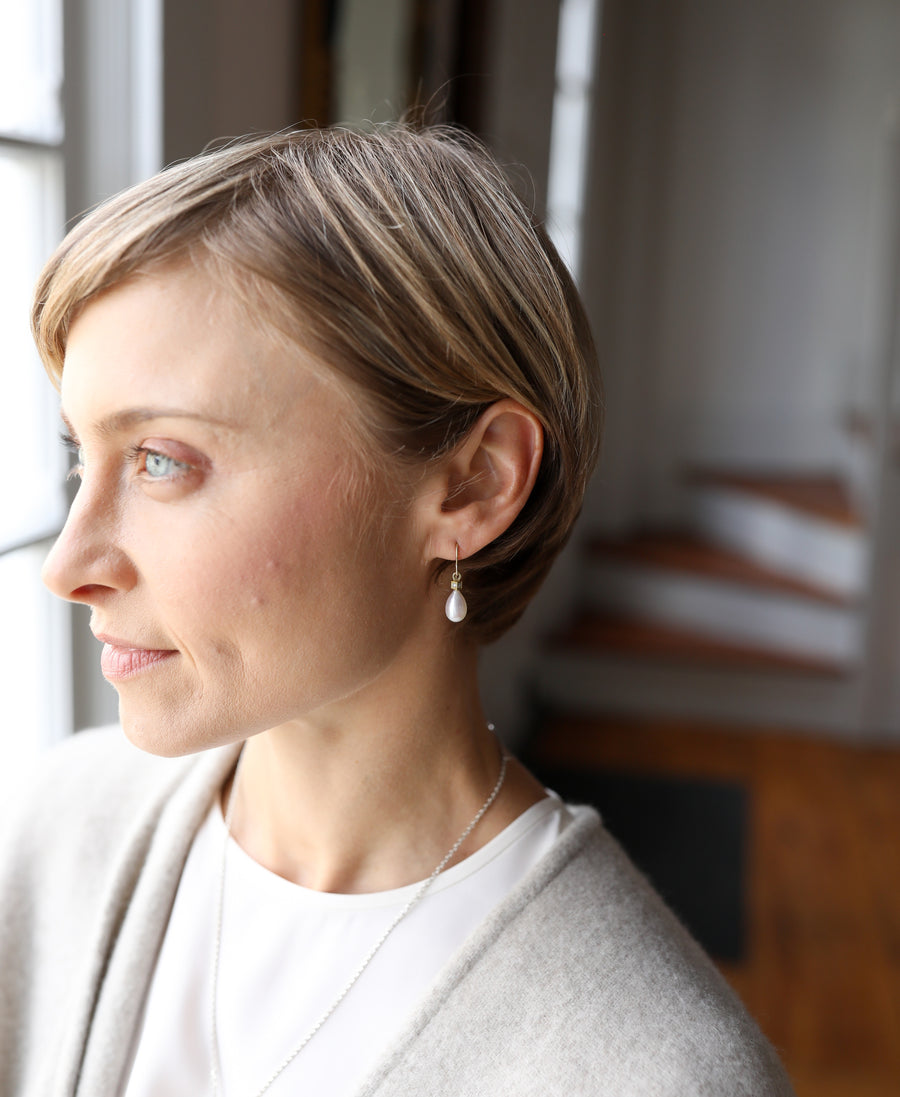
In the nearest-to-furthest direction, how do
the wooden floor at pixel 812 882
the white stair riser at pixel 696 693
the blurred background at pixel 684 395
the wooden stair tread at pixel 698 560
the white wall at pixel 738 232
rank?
1. the blurred background at pixel 684 395
2. the wooden floor at pixel 812 882
3. the white stair riser at pixel 696 693
4. the wooden stair tread at pixel 698 560
5. the white wall at pixel 738 232

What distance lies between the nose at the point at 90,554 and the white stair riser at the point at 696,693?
354cm

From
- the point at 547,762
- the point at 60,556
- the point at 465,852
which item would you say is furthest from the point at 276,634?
the point at 547,762

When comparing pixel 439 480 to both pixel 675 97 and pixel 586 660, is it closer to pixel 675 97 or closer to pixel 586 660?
pixel 586 660

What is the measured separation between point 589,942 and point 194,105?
114 centimetres

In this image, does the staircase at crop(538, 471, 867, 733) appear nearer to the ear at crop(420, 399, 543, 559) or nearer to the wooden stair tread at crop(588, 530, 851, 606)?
the wooden stair tread at crop(588, 530, 851, 606)

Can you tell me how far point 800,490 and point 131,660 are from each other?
454 centimetres

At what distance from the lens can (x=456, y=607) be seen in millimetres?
847

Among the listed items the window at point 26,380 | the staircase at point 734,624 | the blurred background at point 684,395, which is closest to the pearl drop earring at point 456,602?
the blurred background at point 684,395

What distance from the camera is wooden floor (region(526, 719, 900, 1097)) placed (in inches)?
94.7

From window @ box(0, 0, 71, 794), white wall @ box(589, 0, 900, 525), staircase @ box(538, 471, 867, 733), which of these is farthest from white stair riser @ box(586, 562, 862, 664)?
window @ box(0, 0, 71, 794)

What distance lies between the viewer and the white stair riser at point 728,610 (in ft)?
14.0

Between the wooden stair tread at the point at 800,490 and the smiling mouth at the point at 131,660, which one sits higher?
the smiling mouth at the point at 131,660

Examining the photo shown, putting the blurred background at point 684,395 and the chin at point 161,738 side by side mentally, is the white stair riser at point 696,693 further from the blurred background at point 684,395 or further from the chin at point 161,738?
the chin at point 161,738

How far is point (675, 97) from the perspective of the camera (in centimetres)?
515
